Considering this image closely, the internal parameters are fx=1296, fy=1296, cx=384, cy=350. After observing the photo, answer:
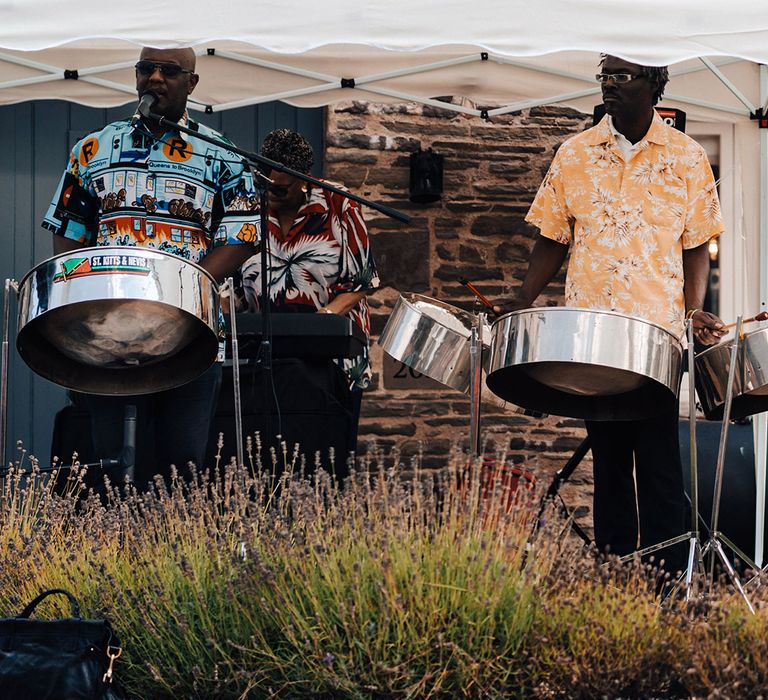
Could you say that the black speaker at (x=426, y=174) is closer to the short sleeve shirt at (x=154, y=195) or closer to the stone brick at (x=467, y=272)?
the stone brick at (x=467, y=272)

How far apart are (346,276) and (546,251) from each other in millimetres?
1013

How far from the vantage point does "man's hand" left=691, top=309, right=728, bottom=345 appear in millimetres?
3098

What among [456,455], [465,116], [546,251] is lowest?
[456,455]

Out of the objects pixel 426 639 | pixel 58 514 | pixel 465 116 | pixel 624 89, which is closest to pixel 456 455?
pixel 426 639

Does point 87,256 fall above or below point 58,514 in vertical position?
above

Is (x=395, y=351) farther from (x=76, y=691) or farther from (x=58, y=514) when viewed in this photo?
(x=76, y=691)

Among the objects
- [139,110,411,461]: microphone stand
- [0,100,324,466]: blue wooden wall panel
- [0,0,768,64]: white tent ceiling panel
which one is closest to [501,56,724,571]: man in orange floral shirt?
Answer: [139,110,411,461]: microphone stand

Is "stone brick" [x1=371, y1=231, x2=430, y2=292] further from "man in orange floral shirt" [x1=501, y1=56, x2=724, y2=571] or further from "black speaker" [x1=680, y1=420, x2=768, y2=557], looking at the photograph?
"man in orange floral shirt" [x1=501, y1=56, x2=724, y2=571]

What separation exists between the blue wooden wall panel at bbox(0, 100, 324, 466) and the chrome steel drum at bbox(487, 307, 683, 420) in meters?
2.46

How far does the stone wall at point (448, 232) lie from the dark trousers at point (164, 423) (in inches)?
76.7

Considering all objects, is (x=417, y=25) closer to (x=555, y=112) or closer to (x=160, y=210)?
(x=160, y=210)

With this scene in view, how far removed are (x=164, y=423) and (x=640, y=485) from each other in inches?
47.5

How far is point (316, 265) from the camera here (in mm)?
4332

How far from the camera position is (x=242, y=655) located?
7.84ft
